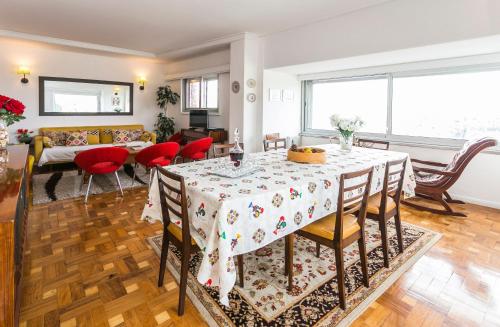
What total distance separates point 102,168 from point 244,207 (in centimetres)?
301

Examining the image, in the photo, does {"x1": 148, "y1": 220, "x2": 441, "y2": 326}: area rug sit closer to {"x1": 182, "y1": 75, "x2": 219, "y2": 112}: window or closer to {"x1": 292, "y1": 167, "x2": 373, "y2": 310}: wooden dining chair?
{"x1": 292, "y1": 167, "x2": 373, "y2": 310}: wooden dining chair

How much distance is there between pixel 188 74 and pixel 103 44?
5.79 ft

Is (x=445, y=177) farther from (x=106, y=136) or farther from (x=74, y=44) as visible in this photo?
(x=74, y=44)

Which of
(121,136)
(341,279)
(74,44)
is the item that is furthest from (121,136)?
(341,279)

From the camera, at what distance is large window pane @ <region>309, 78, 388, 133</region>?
479 centimetres

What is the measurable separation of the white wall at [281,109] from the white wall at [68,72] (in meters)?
3.69

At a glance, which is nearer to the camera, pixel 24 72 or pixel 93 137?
pixel 24 72

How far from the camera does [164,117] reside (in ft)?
24.1

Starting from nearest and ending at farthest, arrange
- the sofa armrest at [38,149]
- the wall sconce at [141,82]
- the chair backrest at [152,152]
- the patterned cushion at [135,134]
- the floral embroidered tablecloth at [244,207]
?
the floral embroidered tablecloth at [244,207], the chair backrest at [152,152], the sofa armrest at [38,149], the patterned cushion at [135,134], the wall sconce at [141,82]

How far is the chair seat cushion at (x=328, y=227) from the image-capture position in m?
1.84

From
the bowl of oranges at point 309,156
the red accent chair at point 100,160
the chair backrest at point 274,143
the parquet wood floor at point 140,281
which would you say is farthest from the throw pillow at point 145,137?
the bowl of oranges at point 309,156

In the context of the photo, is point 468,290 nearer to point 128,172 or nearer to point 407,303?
point 407,303

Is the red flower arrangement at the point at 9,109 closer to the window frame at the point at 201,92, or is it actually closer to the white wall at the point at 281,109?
the white wall at the point at 281,109

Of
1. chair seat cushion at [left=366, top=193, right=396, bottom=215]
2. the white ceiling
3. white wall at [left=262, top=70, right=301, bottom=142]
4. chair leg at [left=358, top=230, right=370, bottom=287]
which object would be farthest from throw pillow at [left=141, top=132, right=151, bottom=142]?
chair leg at [left=358, top=230, right=370, bottom=287]
